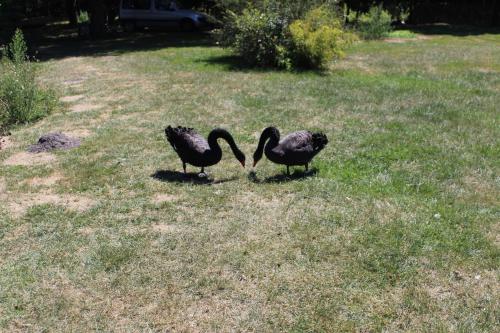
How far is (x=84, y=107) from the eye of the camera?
33.9 ft

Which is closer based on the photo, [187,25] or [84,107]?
[84,107]

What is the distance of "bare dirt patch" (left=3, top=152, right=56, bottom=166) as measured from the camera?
7166mm

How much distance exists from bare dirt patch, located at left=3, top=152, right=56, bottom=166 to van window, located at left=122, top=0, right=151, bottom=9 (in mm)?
20255

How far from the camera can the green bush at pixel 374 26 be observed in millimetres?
20828

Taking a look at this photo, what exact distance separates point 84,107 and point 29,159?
325 centimetres

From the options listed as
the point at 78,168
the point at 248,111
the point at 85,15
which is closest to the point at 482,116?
the point at 248,111

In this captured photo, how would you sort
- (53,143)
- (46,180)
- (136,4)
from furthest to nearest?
(136,4)
(53,143)
(46,180)

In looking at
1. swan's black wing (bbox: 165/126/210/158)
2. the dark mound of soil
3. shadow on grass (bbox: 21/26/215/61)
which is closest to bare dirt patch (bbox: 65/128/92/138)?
the dark mound of soil

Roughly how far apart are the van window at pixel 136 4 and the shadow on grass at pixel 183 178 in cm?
2152

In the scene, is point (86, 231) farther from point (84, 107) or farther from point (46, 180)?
point (84, 107)

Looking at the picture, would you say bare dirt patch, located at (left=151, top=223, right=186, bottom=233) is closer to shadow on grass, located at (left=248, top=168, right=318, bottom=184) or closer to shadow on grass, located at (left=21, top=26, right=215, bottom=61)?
shadow on grass, located at (left=248, top=168, right=318, bottom=184)

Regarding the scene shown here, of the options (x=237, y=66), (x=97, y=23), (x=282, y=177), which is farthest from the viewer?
(x=97, y=23)

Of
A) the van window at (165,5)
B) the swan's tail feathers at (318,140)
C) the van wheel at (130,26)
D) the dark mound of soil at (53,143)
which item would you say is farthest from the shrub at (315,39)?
the van wheel at (130,26)

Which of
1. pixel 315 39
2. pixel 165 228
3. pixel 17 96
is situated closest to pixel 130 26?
pixel 315 39
